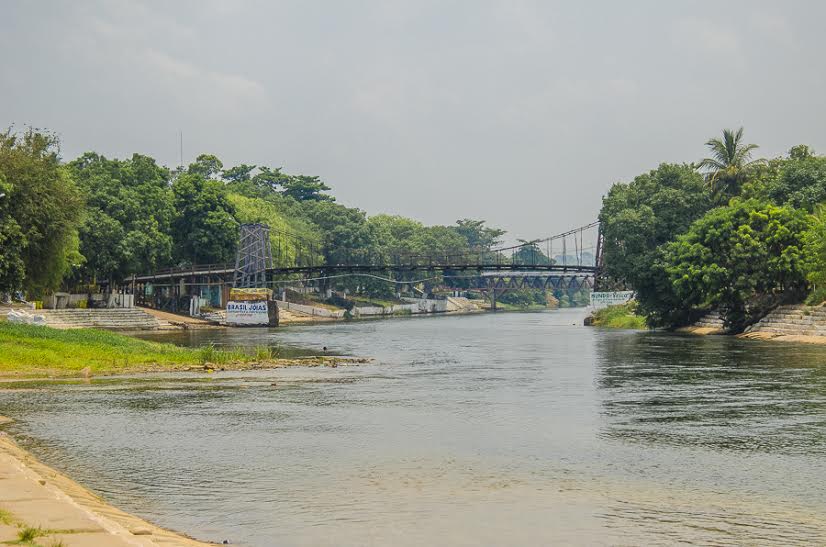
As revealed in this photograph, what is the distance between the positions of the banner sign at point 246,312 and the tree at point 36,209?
151 ft

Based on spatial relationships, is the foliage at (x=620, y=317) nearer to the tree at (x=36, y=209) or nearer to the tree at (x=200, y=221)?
the tree at (x=200, y=221)

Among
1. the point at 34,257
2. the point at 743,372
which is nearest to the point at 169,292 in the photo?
the point at 34,257

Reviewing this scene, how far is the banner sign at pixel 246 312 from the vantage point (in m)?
104

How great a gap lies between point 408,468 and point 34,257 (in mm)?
40184

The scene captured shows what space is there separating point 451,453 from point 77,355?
85.7 feet

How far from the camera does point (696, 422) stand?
26922 mm

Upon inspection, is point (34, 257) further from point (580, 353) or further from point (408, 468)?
point (408, 468)

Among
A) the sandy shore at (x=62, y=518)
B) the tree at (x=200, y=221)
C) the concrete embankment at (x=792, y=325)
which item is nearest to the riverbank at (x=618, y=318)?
the concrete embankment at (x=792, y=325)

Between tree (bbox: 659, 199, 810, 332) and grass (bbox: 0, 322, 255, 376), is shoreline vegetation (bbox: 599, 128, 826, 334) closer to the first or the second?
tree (bbox: 659, 199, 810, 332)

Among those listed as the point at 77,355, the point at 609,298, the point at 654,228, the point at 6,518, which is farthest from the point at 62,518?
the point at 609,298

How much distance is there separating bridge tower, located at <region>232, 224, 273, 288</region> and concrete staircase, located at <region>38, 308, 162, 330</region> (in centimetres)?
2399

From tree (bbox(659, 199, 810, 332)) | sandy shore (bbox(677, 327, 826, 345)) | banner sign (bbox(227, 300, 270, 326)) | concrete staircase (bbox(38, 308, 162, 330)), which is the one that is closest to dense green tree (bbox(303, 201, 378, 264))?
banner sign (bbox(227, 300, 270, 326))

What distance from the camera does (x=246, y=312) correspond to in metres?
104

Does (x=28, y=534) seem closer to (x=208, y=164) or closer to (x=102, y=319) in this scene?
(x=102, y=319)
